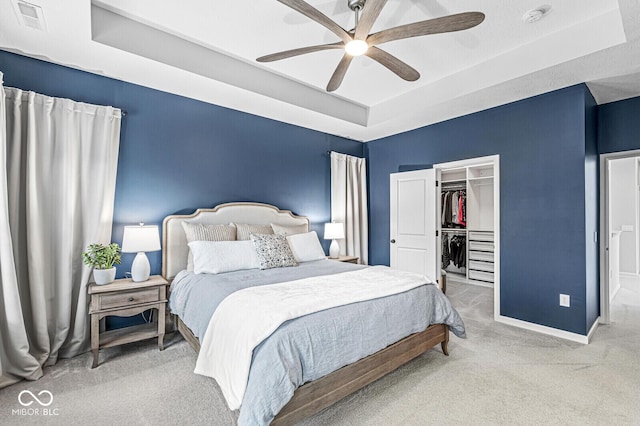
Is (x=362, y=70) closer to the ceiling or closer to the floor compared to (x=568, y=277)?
closer to the ceiling

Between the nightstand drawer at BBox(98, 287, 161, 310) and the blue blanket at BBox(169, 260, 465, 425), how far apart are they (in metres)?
0.20

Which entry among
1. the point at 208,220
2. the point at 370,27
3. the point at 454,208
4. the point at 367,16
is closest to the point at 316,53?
the point at 370,27

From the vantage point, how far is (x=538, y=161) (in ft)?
11.4

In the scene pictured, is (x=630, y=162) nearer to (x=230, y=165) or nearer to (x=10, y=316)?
(x=230, y=165)

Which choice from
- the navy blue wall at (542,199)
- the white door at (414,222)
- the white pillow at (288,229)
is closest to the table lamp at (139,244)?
the white pillow at (288,229)

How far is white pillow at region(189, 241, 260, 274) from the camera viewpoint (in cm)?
298

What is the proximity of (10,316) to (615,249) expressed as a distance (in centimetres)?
779

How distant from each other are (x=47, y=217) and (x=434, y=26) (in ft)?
11.3

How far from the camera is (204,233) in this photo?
3.33m

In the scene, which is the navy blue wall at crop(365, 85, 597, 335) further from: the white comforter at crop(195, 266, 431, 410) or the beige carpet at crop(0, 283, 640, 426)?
the white comforter at crop(195, 266, 431, 410)

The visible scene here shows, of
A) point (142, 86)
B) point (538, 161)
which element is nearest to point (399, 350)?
point (538, 161)

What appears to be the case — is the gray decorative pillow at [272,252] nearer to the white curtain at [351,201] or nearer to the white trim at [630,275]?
the white curtain at [351,201]

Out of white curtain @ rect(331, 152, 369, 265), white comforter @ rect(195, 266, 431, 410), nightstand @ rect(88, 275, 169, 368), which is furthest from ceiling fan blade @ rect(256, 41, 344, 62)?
white curtain @ rect(331, 152, 369, 265)

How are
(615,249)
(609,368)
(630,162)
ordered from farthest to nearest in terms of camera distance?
1. (630,162)
2. (615,249)
3. (609,368)
